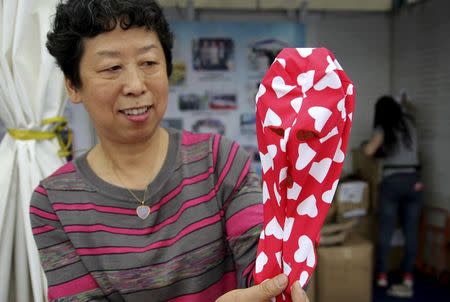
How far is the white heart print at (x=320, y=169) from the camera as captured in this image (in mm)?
618

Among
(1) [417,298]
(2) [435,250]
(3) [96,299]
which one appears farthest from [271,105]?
(2) [435,250]

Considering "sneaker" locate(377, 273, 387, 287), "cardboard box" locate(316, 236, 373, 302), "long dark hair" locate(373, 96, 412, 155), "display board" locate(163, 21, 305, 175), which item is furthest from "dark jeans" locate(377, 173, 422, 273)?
"display board" locate(163, 21, 305, 175)

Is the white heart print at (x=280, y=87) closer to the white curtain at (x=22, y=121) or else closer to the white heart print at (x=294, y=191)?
the white heart print at (x=294, y=191)

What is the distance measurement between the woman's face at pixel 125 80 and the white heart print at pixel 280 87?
28 cm

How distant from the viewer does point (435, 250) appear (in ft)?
11.0

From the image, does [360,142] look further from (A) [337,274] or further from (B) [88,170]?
(B) [88,170]

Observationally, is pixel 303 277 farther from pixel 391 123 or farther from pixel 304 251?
pixel 391 123

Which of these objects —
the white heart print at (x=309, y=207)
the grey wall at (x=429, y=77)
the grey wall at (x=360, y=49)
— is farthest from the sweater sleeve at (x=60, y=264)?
the grey wall at (x=429, y=77)

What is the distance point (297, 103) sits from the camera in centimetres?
60

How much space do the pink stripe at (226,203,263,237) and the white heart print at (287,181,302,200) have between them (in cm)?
18

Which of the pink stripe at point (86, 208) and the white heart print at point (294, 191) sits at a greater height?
the white heart print at point (294, 191)

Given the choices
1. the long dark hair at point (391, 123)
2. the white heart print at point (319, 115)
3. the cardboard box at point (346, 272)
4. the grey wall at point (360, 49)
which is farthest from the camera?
the grey wall at point (360, 49)

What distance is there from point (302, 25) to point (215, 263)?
2319 millimetres

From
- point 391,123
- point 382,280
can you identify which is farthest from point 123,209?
point 382,280
